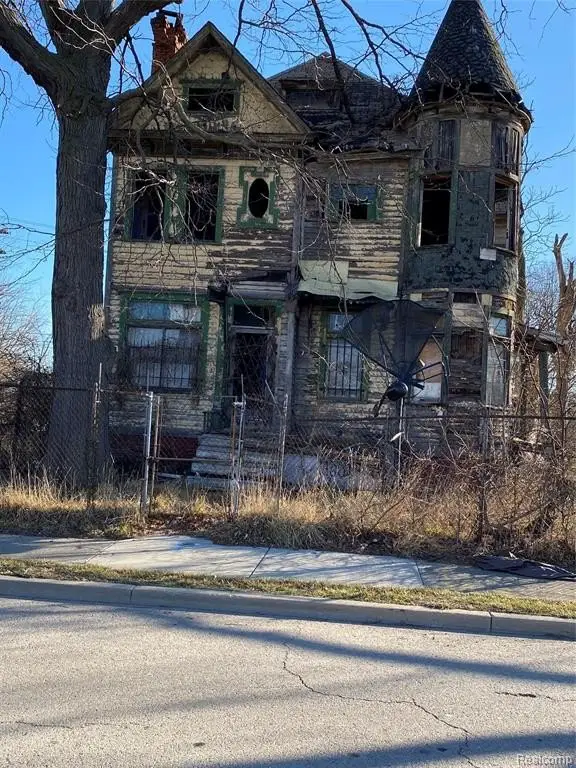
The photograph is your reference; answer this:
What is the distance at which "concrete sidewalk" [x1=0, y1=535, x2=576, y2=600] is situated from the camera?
671cm

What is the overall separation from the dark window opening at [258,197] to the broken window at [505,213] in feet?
18.4

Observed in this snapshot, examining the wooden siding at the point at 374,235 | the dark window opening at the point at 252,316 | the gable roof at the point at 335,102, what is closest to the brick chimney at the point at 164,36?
the gable roof at the point at 335,102

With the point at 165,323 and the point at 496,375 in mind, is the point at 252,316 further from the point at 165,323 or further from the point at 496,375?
the point at 496,375

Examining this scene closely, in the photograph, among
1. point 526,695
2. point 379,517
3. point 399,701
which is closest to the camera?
point 399,701

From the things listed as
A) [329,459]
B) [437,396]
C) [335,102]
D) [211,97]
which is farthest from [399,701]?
[335,102]

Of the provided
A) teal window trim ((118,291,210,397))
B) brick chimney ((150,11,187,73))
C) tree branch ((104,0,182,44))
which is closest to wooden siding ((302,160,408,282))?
teal window trim ((118,291,210,397))

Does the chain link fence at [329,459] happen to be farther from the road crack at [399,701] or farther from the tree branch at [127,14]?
the tree branch at [127,14]

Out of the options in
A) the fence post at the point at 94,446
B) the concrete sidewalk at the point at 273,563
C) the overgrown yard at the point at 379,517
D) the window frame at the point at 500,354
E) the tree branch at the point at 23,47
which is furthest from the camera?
the window frame at the point at 500,354

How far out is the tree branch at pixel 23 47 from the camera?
993cm

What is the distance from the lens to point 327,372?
16.4m

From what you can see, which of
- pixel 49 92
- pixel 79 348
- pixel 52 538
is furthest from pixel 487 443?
pixel 49 92

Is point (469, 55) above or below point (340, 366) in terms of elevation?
→ above

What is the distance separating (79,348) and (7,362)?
16.6 feet

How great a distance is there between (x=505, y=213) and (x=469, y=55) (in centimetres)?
385
